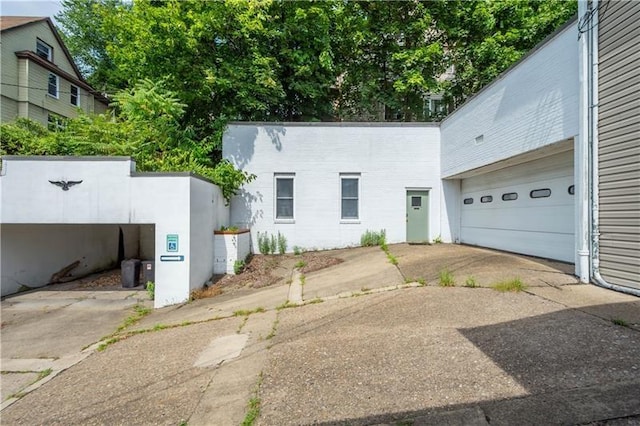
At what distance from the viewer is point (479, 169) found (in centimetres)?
955

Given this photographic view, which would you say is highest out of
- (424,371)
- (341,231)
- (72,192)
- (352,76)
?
(352,76)

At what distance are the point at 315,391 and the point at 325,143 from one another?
9523 mm

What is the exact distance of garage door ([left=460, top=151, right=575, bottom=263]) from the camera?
7.00m

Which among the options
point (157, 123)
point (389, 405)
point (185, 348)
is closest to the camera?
point (389, 405)

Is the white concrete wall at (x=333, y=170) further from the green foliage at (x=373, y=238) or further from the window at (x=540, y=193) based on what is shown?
the window at (x=540, y=193)

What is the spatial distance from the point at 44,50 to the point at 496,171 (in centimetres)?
2392

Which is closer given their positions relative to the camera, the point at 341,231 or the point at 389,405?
the point at 389,405

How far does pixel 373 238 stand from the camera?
11.5 metres

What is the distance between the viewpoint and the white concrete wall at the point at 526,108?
6148mm

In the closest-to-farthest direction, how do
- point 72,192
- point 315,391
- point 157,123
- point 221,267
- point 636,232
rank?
point 315,391
point 636,232
point 72,192
point 221,267
point 157,123

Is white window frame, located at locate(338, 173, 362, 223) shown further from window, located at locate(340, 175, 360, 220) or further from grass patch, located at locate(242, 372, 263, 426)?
grass patch, located at locate(242, 372, 263, 426)

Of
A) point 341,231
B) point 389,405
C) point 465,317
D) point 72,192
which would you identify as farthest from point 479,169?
point 72,192

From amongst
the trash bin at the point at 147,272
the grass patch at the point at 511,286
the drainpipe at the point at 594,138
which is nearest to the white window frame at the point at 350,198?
the trash bin at the point at 147,272

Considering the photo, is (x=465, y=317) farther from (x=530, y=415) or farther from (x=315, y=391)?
(x=315, y=391)
